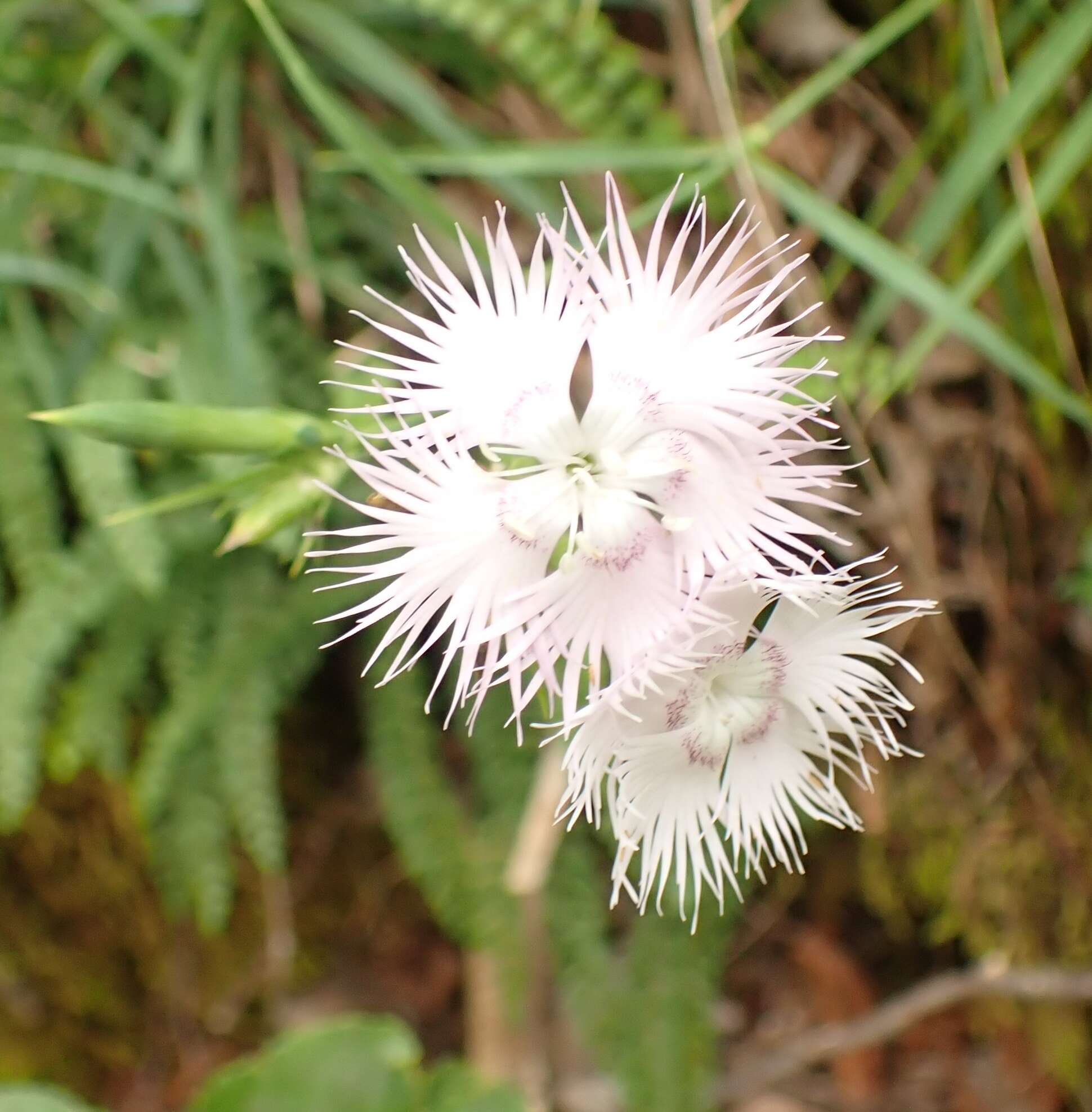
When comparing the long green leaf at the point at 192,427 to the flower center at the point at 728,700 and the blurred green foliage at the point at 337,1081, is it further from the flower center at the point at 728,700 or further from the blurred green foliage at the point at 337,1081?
the blurred green foliage at the point at 337,1081

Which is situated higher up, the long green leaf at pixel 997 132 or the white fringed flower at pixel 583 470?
the long green leaf at pixel 997 132

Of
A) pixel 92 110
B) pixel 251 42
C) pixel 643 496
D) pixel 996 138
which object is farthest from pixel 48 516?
pixel 996 138

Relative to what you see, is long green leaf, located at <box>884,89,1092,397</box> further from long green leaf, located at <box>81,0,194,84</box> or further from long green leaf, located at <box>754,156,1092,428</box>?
long green leaf, located at <box>81,0,194,84</box>

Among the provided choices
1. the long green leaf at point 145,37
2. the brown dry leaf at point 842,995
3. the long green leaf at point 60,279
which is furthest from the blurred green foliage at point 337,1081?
the long green leaf at point 145,37

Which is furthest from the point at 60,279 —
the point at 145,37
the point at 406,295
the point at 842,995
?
the point at 842,995

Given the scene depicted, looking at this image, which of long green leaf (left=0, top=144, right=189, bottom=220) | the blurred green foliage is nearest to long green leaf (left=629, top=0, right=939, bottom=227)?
long green leaf (left=0, top=144, right=189, bottom=220)

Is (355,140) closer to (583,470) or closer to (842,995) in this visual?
(583,470)

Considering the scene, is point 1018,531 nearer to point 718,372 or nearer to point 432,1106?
point 718,372
